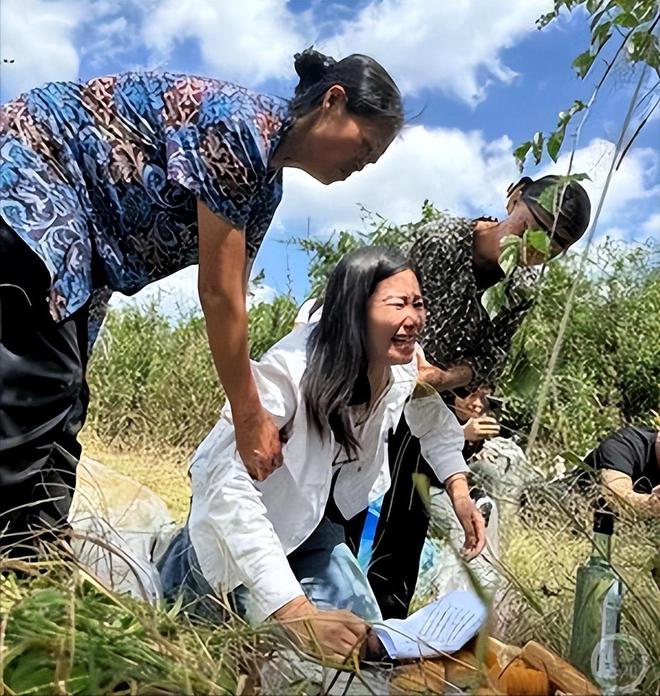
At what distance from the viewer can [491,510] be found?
5.36 feet

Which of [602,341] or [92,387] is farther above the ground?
[602,341]

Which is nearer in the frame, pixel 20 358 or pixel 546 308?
pixel 20 358

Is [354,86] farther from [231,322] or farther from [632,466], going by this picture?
[632,466]

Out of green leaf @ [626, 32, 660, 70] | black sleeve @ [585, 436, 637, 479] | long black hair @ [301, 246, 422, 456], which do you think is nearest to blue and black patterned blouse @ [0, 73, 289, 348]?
long black hair @ [301, 246, 422, 456]

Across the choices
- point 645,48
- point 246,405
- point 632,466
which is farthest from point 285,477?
point 632,466

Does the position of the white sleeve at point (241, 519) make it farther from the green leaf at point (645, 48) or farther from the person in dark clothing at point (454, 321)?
the green leaf at point (645, 48)

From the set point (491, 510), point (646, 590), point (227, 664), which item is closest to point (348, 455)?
point (491, 510)

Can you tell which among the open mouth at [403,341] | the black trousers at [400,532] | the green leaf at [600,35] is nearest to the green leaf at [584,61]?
the green leaf at [600,35]

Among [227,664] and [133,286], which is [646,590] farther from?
[133,286]

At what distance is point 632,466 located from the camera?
78.2 inches

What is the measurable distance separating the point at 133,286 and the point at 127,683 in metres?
0.70

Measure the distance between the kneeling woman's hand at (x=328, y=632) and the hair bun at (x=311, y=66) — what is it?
0.69 metres

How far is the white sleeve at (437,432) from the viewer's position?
1.65m

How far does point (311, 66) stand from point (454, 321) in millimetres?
502
